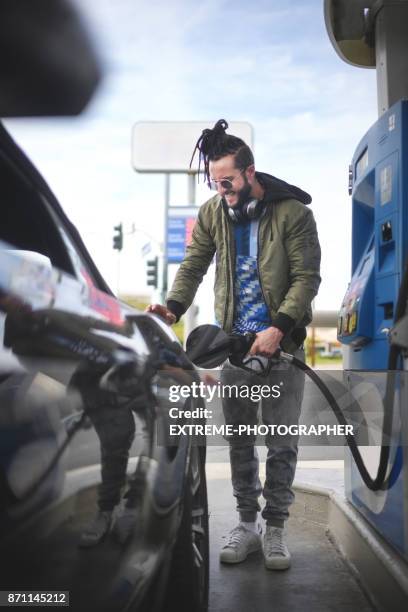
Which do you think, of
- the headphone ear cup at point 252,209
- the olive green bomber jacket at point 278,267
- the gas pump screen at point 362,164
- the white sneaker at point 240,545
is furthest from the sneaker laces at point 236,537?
the gas pump screen at point 362,164

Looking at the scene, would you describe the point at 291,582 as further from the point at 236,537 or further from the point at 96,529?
the point at 96,529

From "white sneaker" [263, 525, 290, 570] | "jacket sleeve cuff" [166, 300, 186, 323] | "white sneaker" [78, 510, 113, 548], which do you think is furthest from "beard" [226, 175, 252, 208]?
"white sneaker" [78, 510, 113, 548]

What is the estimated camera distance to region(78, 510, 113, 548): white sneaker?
69 cm

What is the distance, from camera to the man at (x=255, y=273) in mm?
1894

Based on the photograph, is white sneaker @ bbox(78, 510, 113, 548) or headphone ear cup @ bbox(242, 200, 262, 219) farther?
headphone ear cup @ bbox(242, 200, 262, 219)

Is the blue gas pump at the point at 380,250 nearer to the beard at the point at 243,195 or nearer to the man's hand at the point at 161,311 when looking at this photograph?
the beard at the point at 243,195

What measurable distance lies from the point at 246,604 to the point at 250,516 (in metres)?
0.41

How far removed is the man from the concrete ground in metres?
0.06

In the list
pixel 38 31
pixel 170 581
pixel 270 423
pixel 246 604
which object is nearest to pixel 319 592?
pixel 246 604

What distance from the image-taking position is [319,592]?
1878 millimetres

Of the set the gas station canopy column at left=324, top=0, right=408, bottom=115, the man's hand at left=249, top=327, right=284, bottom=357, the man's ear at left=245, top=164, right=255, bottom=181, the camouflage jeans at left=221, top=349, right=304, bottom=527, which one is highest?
the gas station canopy column at left=324, top=0, right=408, bottom=115

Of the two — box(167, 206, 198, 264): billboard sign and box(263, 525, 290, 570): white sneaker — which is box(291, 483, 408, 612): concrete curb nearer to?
box(263, 525, 290, 570): white sneaker

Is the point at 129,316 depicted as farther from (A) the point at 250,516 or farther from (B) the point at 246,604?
(A) the point at 250,516

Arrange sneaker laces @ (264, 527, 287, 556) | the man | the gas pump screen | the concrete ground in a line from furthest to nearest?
the gas pump screen
sneaker laces @ (264, 527, 287, 556)
the man
the concrete ground
